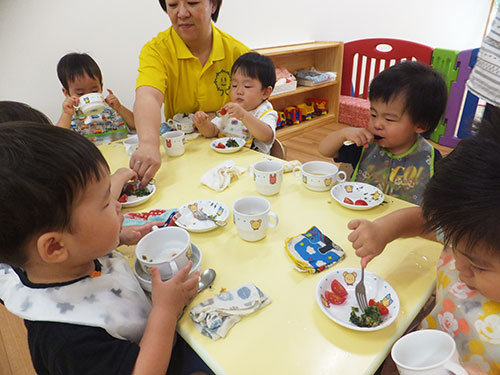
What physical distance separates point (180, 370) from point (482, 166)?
74 cm

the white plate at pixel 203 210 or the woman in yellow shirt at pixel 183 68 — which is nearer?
the white plate at pixel 203 210

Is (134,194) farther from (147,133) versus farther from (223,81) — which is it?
(223,81)

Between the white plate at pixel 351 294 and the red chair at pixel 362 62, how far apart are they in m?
3.40

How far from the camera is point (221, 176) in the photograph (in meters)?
1.13

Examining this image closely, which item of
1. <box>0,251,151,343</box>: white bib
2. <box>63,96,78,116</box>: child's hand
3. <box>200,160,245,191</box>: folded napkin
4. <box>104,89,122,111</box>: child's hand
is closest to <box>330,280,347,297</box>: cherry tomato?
<box>0,251,151,343</box>: white bib

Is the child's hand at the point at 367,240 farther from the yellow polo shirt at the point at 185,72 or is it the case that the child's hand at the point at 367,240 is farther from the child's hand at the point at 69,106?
the child's hand at the point at 69,106

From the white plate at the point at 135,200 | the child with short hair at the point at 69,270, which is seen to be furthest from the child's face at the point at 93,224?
the white plate at the point at 135,200

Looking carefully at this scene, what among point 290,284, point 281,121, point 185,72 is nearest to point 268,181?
point 290,284

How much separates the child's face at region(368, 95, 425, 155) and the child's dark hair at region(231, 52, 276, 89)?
0.61 metres

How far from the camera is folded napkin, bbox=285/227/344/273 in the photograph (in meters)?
0.75

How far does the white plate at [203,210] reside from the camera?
2.94ft

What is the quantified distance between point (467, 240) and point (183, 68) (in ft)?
4.65

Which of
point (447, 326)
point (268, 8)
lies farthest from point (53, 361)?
point (268, 8)

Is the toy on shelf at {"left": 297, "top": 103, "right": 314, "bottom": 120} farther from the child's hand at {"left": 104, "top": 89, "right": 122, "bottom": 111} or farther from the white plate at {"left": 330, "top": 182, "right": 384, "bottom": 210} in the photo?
the white plate at {"left": 330, "top": 182, "right": 384, "bottom": 210}
